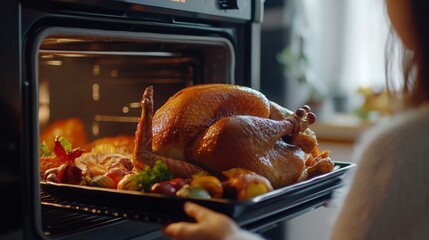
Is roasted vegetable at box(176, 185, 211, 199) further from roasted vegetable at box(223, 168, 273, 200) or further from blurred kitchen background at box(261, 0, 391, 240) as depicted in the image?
blurred kitchen background at box(261, 0, 391, 240)

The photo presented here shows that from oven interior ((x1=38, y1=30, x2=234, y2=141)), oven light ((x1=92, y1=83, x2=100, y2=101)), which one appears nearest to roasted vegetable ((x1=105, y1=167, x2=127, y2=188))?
oven interior ((x1=38, y1=30, x2=234, y2=141))

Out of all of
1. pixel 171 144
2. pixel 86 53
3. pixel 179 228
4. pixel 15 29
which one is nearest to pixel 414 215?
pixel 179 228

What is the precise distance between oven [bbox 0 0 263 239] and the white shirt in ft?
1.51

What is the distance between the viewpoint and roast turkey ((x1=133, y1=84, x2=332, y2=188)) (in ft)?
3.60

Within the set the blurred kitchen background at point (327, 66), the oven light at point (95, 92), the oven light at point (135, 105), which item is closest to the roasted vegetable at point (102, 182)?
the oven light at point (135, 105)

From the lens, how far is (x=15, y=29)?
95 cm

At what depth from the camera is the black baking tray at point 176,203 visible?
2.97 feet

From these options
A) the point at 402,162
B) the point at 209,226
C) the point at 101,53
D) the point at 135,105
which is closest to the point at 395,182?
the point at 402,162

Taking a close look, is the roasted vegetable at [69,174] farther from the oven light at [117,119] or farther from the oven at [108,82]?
the oven light at [117,119]

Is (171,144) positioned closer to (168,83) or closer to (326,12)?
(168,83)

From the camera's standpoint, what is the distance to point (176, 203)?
913 mm

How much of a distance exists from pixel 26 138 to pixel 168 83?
572mm

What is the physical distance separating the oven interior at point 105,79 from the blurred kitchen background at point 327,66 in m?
1.09

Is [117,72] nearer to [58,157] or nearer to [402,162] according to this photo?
[58,157]
